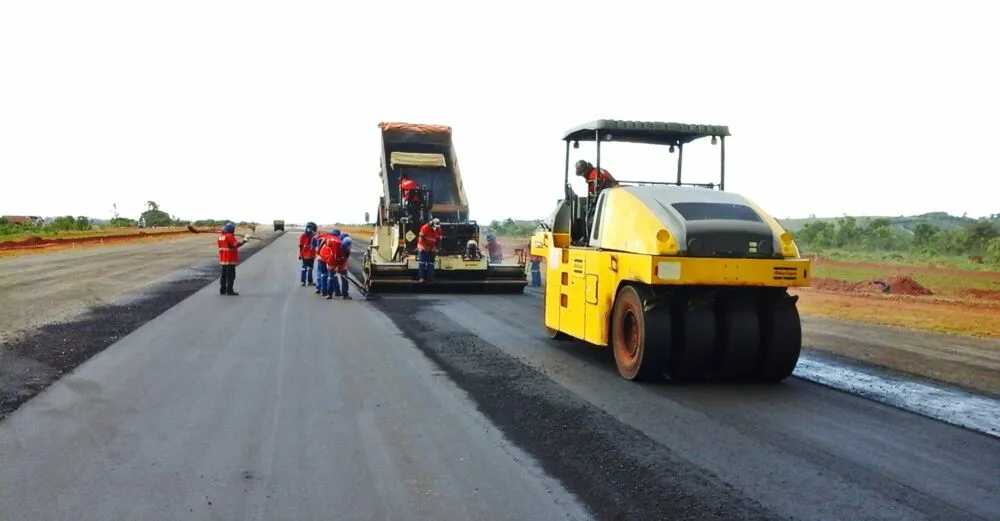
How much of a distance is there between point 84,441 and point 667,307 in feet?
17.4

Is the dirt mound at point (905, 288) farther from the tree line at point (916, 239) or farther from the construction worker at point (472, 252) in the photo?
the tree line at point (916, 239)

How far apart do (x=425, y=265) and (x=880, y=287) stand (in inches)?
536

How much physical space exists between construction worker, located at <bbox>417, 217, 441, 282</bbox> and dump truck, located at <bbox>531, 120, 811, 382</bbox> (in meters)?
9.53

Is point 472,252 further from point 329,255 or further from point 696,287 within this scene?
point 696,287

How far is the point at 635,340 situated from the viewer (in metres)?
8.82

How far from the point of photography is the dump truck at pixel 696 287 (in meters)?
8.30

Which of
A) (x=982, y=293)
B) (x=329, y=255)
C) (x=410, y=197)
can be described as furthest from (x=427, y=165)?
(x=982, y=293)

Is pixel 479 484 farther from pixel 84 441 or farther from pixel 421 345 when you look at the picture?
pixel 421 345

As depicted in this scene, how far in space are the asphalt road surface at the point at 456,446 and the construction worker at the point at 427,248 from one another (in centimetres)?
870

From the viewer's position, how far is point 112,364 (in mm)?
9570

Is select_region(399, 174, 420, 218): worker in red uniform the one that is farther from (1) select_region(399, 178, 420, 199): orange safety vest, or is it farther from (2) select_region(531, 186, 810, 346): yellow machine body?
(2) select_region(531, 186, 810, 346): yellow machine body

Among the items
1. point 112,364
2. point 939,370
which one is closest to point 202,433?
point 112,364

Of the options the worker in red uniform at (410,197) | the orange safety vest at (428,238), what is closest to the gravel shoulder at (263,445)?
the orange safety vest at (428,238)

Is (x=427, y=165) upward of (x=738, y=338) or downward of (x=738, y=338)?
upward
